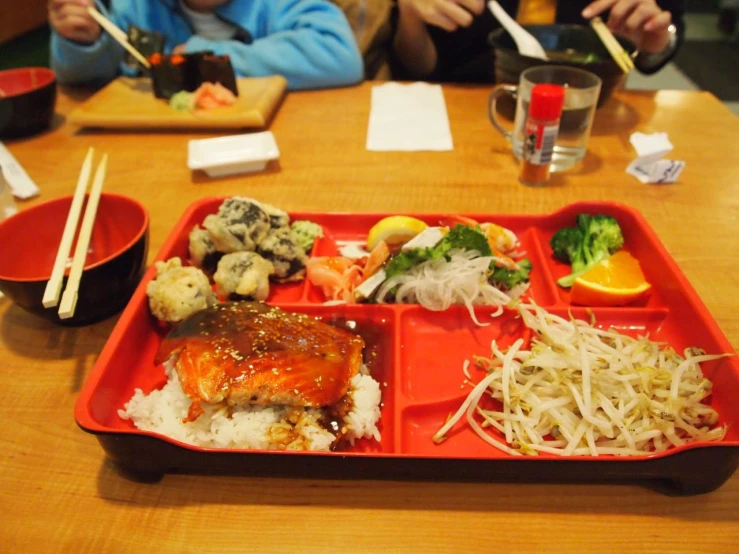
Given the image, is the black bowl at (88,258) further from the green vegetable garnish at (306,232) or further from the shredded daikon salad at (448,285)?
the shredded daikon salad at (448,285)

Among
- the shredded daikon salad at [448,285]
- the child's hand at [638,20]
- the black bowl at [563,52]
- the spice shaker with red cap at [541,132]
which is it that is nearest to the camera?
the shredded daikon salad at [448,285]

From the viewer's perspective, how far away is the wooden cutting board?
2.17m

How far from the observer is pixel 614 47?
2.10 meters

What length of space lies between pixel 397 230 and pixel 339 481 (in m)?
0.67

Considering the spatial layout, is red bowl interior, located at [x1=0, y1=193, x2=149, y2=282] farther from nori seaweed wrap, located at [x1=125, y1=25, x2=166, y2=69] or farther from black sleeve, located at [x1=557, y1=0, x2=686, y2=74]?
black sleeve, located at [x1=557, y1=0, x2=686, y2=74]

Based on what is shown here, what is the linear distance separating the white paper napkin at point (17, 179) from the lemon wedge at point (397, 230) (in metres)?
1.23

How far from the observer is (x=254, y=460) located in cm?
88

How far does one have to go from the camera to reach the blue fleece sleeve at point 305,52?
8.20 ft

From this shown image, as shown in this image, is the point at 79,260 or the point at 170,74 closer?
the point at 79,260

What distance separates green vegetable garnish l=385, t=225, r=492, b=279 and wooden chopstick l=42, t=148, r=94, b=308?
27.4 inches

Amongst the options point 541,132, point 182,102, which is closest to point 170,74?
point 182,102

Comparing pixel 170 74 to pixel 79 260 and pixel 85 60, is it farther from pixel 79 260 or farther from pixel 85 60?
pixel 79 260

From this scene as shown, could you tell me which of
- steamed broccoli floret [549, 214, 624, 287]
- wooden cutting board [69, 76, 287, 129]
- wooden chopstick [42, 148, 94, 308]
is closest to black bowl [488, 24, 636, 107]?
steamed broccoli floret [549, 214, 624, 287]

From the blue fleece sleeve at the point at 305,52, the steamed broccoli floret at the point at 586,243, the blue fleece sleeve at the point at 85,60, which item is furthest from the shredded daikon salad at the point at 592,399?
the blue fleece sleeve at the point at 85,60
